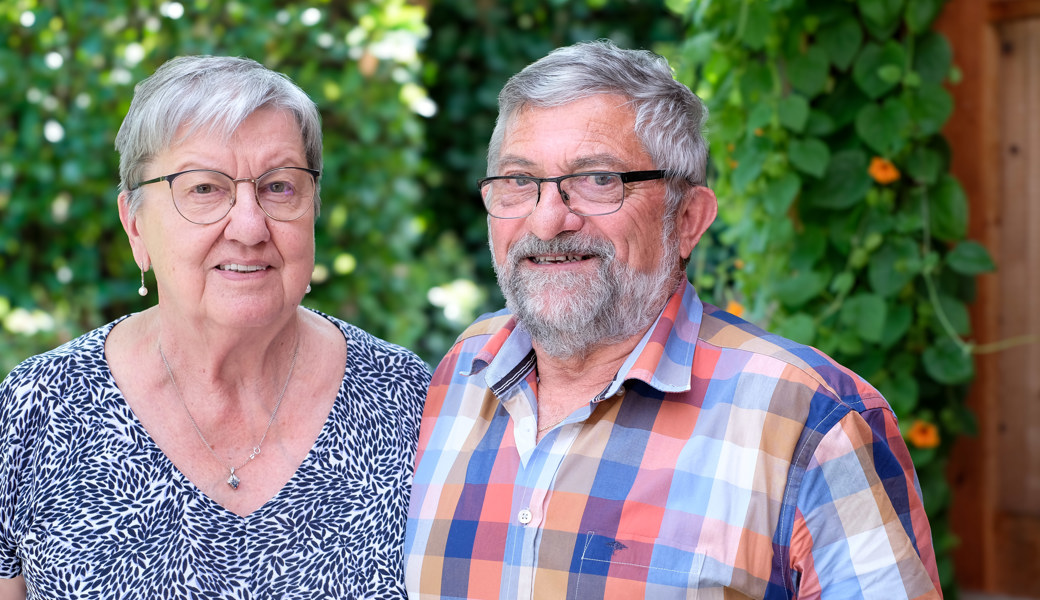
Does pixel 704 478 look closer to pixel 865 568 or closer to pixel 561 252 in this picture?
pixel 865 568

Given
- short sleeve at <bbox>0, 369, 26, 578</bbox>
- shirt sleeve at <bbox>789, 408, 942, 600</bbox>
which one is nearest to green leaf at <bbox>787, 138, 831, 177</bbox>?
shirt sleeve at <bbox>789, 408, 942, 600</bbox>

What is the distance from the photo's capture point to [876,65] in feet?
8.18

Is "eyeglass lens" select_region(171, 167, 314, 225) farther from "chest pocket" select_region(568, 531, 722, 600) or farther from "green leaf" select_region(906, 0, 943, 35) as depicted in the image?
"green leaf" select_region(906, 0, 943, 35)

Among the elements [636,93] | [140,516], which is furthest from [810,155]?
[140,516]

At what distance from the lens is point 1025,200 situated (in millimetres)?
2713

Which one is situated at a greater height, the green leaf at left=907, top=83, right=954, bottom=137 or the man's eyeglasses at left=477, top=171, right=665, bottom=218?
the green leaf at left=907, top=83, right=954, bottom=137

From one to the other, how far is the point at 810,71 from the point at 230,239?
1513mm

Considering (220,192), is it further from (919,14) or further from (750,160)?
(919,14)

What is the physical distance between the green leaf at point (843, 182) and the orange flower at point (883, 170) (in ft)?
0.11

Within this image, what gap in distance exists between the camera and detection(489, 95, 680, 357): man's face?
1.70 meters

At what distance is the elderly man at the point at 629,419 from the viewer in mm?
1488

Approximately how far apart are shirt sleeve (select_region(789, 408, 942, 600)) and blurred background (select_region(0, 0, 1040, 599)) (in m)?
1.01

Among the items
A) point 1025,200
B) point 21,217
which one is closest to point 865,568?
point 1025,200

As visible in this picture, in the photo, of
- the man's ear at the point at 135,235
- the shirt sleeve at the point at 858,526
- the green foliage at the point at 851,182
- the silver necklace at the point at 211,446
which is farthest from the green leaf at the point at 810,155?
the man's ear at the point at 135,235
